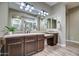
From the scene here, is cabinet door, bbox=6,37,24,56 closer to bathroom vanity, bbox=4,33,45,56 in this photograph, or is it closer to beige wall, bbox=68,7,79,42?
bathroom vanity, bbox=4,33,45,56

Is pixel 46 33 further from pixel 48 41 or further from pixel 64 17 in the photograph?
pixel 64 17

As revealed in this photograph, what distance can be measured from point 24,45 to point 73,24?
1.39m

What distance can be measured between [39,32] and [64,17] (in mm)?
758

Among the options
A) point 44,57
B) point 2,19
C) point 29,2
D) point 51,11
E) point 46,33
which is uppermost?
point 29,2

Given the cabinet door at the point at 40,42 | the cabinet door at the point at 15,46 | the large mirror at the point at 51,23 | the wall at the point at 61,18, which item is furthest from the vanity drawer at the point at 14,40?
the wall at the point at 61,18

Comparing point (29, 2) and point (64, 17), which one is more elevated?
point (29, 2)

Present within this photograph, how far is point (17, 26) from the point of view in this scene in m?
2.21

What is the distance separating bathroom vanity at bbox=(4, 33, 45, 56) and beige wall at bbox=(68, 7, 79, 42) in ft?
2.57

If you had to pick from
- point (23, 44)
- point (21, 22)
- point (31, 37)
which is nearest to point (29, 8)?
point (21, 22)

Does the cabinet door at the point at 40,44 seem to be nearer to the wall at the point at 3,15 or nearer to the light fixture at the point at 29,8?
the light fixture at the point at 29,8

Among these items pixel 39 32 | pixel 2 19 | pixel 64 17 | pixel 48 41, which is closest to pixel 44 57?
pixel 48 41

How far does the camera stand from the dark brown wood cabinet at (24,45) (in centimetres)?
218

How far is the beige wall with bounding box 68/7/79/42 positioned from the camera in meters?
2.41

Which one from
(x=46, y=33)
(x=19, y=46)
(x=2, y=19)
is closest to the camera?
(x=2, y=19)
